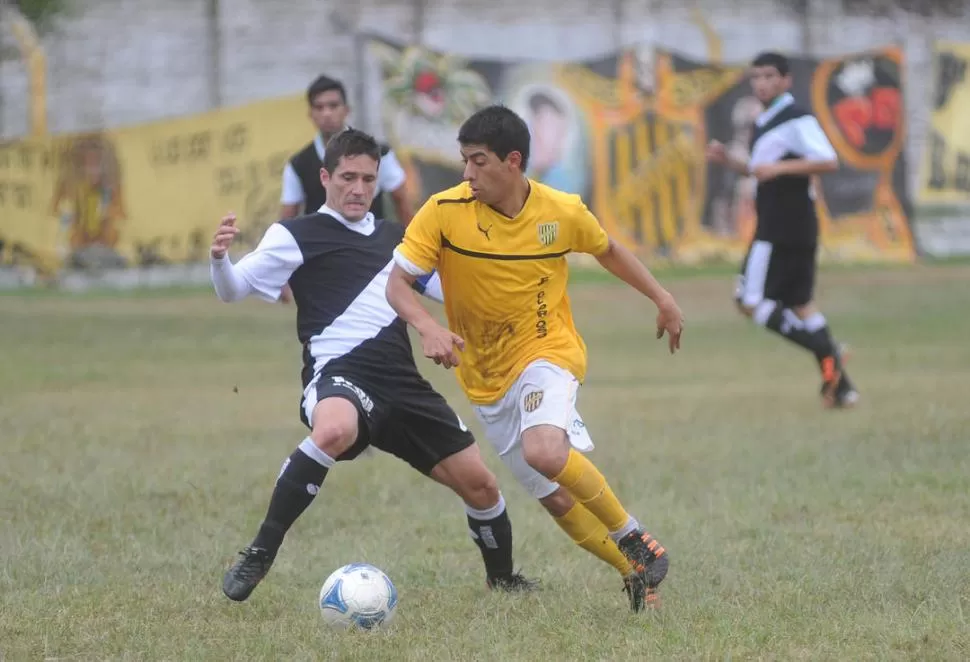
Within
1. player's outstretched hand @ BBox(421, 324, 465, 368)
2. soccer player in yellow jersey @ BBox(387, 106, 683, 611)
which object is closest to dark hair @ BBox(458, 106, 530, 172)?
soccer player in yellow jersey @ BBox(387, 106, 683, 611)

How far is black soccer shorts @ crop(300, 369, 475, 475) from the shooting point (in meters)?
5.20

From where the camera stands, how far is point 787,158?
10625 millimetres

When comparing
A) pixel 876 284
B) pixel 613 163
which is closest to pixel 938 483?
pixel 876 284

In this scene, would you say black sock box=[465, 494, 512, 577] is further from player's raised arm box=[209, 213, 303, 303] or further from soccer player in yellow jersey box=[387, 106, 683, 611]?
player's raised arm box=[209, 213, 303, 303]

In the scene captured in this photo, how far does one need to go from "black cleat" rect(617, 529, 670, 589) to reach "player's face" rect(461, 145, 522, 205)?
1247 mm

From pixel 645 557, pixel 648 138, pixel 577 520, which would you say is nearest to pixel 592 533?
pixel 577 520

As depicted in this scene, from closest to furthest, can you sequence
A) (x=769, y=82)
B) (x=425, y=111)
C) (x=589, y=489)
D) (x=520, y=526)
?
(x=589, y=489) → (x=520, y=526) → (x=769, y=82) → (x=425, y=111)

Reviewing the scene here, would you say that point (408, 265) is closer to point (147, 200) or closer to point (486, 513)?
point (486, 513)

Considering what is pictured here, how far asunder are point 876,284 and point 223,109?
Result: 10882mm

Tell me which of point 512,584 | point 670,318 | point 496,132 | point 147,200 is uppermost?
point 496,132

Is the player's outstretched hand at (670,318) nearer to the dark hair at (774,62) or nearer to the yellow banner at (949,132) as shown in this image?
the dark hair at (774,62)

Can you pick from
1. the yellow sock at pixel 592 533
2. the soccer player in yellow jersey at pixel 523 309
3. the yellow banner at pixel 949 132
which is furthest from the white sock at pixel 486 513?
the yellow banner at pixel 949 132

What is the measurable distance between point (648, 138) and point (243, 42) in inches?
280

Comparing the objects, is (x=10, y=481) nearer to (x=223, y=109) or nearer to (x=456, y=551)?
(x=456, y=551)
